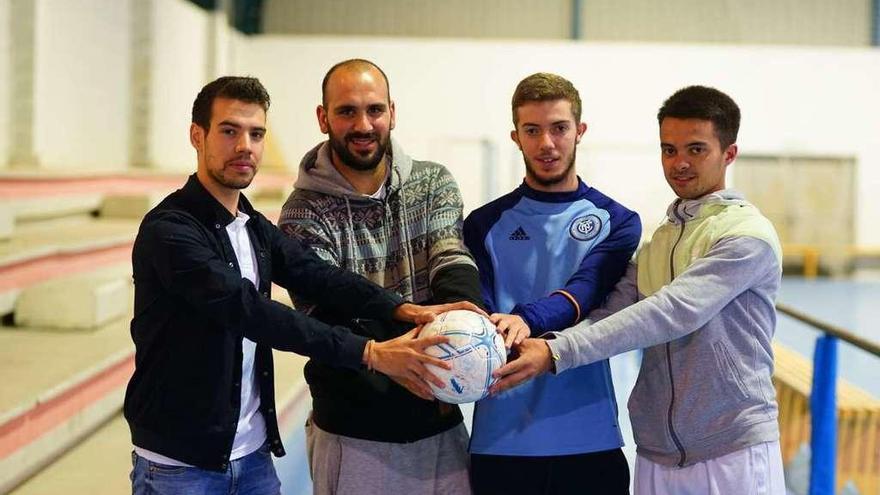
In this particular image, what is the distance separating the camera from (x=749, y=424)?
195cm

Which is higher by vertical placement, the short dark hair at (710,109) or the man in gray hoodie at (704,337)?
the short dark hair at (710,109)

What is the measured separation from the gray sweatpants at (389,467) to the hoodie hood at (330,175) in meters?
0.64

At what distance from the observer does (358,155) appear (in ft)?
6.93

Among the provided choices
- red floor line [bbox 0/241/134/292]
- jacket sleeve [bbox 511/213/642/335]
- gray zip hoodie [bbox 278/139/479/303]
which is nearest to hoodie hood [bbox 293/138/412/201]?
gray zip hoodie [bbox 278/139/479/303]

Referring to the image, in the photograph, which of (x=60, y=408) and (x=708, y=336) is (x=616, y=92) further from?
(x=708, y=336)

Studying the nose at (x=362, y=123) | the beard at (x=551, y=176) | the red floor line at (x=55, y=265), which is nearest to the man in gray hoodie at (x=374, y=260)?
the nose at (x=362, y=123)

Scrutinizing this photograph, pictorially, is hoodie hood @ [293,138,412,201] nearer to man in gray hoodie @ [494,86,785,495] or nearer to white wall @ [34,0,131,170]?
man in gray hoodie @ [494,86,785,495]

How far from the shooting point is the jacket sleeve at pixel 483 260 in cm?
218

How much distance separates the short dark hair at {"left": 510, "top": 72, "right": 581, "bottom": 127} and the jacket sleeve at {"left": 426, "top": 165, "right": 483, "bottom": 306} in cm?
27

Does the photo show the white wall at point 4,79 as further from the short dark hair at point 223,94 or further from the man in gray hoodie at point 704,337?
the man in gray hoodie at point 704,337

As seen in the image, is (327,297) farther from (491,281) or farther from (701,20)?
(701,20)

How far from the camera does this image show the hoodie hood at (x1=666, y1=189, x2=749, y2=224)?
6.66 feet

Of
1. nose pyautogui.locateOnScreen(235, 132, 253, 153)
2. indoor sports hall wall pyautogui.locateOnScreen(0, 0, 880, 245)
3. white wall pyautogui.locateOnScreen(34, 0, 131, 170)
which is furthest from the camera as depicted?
indoor sports hall wall pyautogui.locateOnScreen(0, 0, 880, 245)

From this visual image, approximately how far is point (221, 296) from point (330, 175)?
52 centimetres
